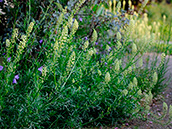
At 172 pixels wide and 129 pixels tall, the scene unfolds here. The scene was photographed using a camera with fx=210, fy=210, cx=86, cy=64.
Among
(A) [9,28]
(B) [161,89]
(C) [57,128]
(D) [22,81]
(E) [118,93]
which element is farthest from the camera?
(B) [161,89]

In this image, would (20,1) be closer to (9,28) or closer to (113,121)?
(9,28)

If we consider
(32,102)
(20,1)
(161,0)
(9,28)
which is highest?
(161,0)

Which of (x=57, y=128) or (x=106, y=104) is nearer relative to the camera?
(x=57, y=128)

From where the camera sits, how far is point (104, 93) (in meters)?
2.55

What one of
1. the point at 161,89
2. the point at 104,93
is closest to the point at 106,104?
the point at 104,93

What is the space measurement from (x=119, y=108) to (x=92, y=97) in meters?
0.48

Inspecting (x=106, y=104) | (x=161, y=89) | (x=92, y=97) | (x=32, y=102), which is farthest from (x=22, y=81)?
(x=161, y=89)

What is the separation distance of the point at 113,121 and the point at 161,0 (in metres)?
17.0

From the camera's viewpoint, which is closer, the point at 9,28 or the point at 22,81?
the point at 22,81

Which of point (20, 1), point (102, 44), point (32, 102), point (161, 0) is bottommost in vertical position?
point (32, 102)

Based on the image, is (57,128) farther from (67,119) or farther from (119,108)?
(119,108)

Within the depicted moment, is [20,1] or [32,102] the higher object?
[20,1]

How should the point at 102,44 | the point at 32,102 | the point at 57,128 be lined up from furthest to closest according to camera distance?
the point at 102,44 → the point at 57,128 → the point at 32,102

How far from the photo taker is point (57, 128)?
2256 mm
